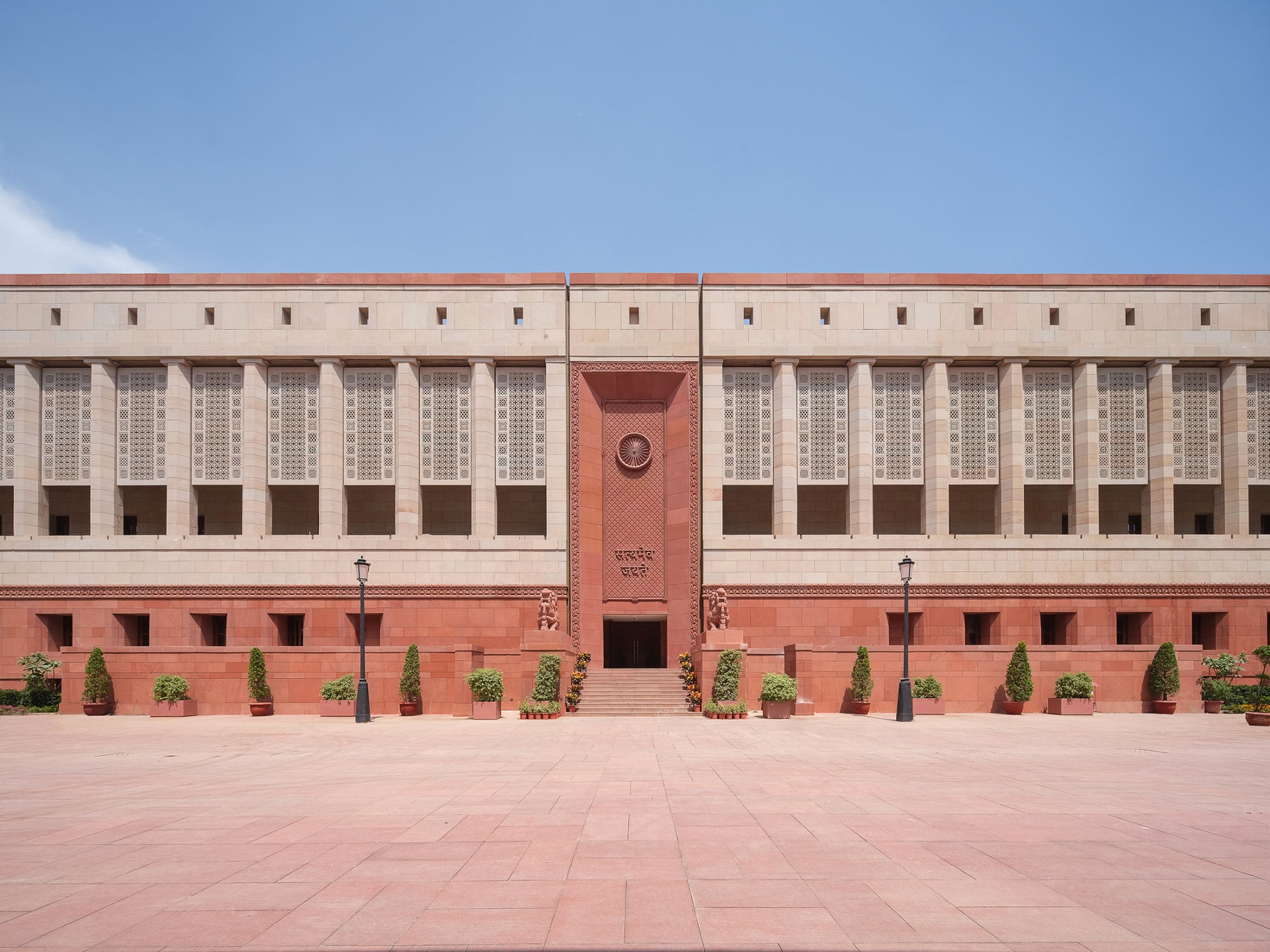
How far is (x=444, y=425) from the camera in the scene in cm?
3180

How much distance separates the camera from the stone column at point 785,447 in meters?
31.1

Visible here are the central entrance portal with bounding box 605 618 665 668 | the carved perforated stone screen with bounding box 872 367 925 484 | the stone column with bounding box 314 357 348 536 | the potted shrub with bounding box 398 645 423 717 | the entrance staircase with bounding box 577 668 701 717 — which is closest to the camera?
the potted shrub with bounding box 398 645 423 717

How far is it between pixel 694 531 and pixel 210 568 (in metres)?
17.1

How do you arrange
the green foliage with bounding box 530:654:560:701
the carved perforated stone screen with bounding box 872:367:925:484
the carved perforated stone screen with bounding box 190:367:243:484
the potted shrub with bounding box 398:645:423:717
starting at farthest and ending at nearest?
the carved perforated stone screen with bounding box 872:367:925:484
the carved perforated stone screen with bounding box 190:367:243:484
the potted shrub with bounding box 398:645:423:717
the green foliage with bounding box 530:654:560:701

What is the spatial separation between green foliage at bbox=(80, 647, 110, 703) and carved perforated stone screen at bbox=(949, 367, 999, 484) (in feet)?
93.5

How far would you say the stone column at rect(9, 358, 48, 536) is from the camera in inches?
1210

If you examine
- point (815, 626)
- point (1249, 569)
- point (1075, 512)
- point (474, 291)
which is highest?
point (474, 291)

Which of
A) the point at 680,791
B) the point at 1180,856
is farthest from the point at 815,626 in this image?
the point at 1180,856

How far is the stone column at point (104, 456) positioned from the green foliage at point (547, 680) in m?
17.6

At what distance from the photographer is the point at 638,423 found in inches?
1271

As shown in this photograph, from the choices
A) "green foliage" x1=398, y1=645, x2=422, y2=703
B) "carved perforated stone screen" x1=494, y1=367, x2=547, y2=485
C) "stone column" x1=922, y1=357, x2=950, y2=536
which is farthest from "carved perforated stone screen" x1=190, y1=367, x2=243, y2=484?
"stone column" x1=922, y1=357, x2=950, y2=536

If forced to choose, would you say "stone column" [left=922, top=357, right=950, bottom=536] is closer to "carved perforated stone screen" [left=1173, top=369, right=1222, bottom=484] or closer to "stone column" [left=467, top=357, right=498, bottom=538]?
"carved perforated stone screen" [left=1173, top=369, right=1222, bottom=484]

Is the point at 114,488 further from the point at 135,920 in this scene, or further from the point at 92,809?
the point at 135,920

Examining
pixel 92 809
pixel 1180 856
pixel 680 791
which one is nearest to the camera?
pixel 1180 856
